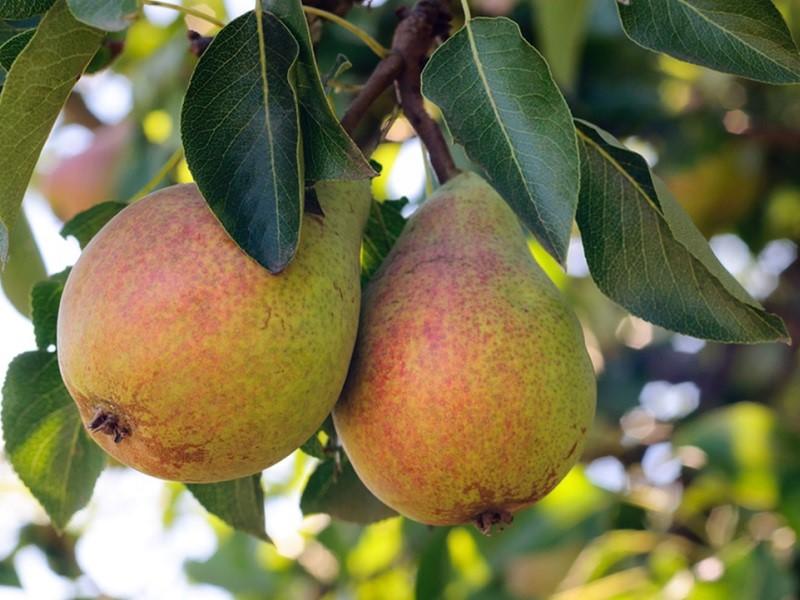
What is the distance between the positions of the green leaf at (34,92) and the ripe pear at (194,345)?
9 cm

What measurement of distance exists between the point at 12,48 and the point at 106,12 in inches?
8.5

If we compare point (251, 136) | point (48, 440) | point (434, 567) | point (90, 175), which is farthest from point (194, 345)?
point (90, 175)

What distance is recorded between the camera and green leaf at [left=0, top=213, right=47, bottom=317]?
166cm

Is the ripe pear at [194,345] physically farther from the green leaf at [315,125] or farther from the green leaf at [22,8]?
the green leaf at [22,8]

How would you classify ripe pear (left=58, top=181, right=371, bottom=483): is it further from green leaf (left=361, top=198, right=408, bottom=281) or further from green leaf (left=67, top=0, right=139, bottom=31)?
green leaf (left=361, top=198, right=408, bottom=281)

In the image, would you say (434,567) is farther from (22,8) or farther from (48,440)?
(22,8)

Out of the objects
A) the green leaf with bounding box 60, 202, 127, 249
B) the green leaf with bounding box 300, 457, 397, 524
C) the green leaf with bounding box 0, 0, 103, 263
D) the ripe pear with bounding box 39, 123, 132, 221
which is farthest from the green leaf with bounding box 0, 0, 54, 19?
the ripe pear with bounding box 39, 123, 132, 221

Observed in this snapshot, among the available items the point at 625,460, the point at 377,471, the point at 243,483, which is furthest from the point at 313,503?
the point at 625,460

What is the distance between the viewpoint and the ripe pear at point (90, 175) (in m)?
2.90

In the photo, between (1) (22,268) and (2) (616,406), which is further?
(2) (616,406)

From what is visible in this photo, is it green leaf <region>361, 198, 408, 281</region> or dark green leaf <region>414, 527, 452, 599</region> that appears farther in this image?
dark green leaf <region>414, 527, 452, 599</region>

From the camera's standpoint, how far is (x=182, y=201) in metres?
1.15

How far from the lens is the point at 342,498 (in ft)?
5.18

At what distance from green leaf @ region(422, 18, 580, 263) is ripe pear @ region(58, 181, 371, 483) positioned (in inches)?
7.8
